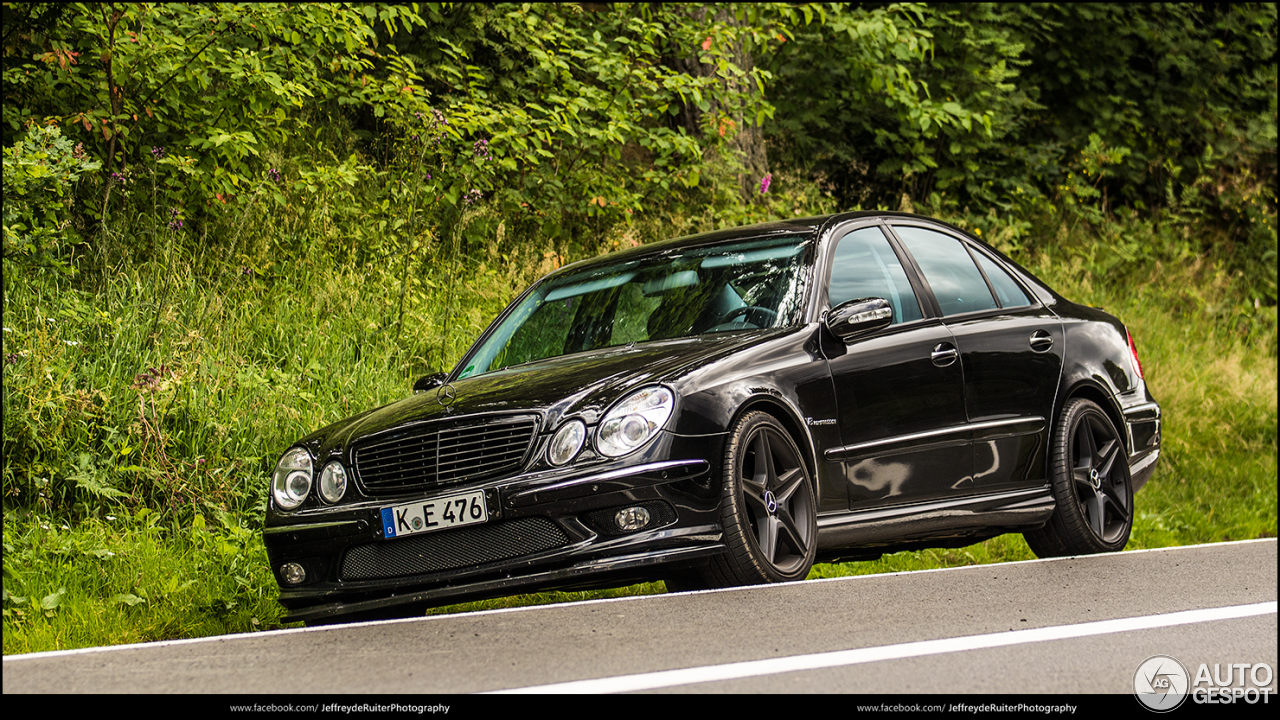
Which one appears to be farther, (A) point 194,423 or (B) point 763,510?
(A) point 194,423

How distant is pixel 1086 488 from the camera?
6988mm

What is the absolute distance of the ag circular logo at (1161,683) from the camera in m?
3.62

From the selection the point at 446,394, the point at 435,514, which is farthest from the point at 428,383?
the point at 435,514

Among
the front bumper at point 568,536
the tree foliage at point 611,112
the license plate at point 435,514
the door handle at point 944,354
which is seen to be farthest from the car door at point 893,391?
the tree foliage at point 611,112

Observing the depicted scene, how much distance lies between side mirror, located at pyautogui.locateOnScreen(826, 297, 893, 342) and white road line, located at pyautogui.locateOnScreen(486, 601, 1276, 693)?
5.20ft

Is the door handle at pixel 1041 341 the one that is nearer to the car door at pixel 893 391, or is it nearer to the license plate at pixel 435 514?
the car door at pixel 893 391

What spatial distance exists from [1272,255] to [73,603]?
17686 mm

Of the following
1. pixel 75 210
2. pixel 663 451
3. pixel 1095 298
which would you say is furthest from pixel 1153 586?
pixel 1095 298

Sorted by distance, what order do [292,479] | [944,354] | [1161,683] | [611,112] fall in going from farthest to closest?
1. [611,112]
2. [944,354]
3. [292,479]
4. [1161,683]

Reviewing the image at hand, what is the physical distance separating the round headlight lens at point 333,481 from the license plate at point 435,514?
36cm

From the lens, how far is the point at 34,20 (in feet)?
29.5

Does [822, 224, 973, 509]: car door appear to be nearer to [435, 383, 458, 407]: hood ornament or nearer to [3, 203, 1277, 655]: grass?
[435, 383, 458, 407]: hood ornament

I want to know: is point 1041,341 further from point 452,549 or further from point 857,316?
point 452,549

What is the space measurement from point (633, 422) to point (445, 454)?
0.76 metres
